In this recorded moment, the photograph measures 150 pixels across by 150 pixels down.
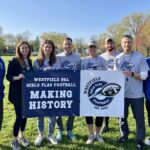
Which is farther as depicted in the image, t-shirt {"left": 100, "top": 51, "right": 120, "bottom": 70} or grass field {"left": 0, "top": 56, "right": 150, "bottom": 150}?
t-shirt {"left": 100, "top": 51, "right": 120, "bottom": 70}

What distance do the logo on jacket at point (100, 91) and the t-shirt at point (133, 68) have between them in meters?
0.29

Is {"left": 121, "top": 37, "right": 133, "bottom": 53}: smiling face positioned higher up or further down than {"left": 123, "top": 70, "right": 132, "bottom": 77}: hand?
higher up

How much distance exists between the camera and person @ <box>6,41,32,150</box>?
647 cm

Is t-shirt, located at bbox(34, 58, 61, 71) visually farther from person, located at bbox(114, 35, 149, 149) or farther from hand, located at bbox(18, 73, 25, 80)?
person, located at bbox(114, 35, 149, 149)

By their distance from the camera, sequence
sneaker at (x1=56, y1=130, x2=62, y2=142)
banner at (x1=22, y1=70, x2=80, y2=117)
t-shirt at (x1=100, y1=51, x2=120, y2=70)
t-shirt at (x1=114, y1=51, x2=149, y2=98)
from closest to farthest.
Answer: t-shirt at (x1=114, y1=51, x2=149, y2=98) → banner at (x1=22, y1=70, x2=80, y2=117) → sneaker at (x1=56, y1=130, x2=62, y2=142) → t-shirt at (x1=100, y1=51, x2=120, y2=70)

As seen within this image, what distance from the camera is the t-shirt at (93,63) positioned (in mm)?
6951

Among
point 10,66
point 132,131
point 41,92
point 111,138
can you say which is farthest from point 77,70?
point 132,131

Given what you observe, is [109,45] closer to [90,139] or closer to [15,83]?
[90,139]

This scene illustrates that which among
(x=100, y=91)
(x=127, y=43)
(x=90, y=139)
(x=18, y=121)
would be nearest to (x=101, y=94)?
(x=100, y=91)

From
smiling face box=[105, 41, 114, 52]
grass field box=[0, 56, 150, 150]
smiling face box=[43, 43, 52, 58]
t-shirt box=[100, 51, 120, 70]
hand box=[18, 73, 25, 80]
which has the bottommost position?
grass field box=[0, 56, 150, 150]

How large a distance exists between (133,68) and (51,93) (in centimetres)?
186

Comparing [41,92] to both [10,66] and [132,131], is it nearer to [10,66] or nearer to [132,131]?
A: [10,66]

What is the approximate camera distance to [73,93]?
6.76 metres

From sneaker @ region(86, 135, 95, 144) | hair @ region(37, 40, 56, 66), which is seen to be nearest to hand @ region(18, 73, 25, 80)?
hair @ region(37, 40, 56, 66)
